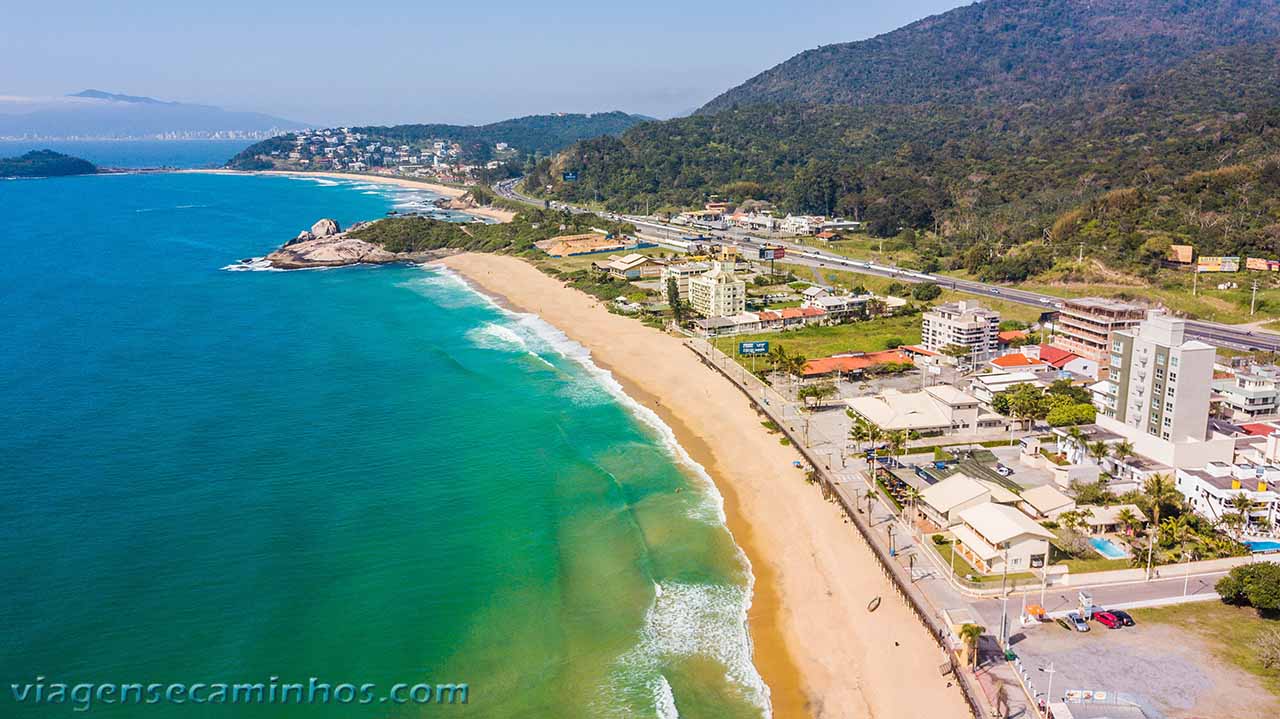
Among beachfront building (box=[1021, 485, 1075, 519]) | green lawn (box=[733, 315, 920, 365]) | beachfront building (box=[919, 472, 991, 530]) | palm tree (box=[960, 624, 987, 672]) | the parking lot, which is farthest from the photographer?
green lawn (box=[733, 315, 920, 365])

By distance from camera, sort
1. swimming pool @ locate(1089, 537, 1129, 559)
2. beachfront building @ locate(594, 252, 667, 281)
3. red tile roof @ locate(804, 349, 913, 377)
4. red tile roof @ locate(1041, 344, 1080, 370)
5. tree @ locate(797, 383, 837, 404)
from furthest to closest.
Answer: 1. beachfront building @ locate(594, 252, 667, 281)
2. red tile roof @ locate(1041, 344, 1080, 370)
3. red tile roof @ locate(804, 349, 913, 377)
4. tree @ locate(797, 383, 837, 404)
5. swimming pool @ locate(1089, 537, 1129, 559)

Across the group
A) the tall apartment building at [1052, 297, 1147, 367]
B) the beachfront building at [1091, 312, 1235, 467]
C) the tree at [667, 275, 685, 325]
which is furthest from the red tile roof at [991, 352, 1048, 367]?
the tree at [667, 275, 685, 325]

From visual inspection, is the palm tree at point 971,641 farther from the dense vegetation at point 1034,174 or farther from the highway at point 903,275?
the dense vegetation at point 1034,174

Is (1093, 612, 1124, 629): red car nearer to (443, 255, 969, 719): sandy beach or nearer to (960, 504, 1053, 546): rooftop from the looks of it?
(960, 504, 1053, 546): rooftop

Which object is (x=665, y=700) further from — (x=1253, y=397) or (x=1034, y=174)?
(x=1034, y=174)

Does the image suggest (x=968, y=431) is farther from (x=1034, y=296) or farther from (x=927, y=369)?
(x=1034, y=296)

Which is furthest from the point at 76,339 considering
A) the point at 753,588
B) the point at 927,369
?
the point at 927,369

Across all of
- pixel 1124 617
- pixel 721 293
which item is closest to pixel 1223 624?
pixel 1124 617
